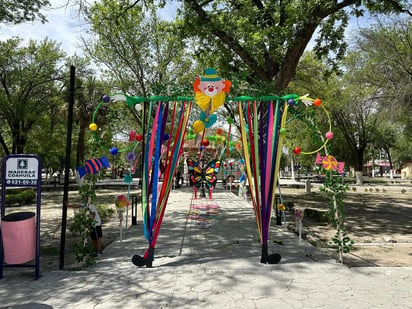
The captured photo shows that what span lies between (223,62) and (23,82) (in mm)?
15919

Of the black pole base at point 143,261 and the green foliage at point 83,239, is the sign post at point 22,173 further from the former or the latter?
the black pole base at point 143,261

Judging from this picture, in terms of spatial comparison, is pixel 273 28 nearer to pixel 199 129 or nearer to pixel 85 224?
pixel 199 129

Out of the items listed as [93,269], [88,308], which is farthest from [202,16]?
[88,308]

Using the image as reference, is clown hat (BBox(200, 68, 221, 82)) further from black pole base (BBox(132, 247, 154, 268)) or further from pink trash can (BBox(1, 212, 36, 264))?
pink trash can (BBox(1, 212, 36, 264))

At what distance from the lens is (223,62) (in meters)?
14.3

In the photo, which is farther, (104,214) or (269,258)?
(104,214)

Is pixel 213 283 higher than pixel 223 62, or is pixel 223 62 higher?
pixel 223 62

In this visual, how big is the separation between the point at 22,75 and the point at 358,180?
31.2m

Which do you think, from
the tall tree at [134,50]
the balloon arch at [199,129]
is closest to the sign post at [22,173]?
the balloon arch at [199,129]

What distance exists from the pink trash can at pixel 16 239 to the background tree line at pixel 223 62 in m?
2.38

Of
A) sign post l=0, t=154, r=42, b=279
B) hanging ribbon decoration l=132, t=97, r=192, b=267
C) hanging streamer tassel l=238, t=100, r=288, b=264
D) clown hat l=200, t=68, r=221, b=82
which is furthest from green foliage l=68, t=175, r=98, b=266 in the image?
hanging streamer tassel l=238, t=100, r=288, b=264

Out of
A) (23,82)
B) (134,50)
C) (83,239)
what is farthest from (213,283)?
(23,82)

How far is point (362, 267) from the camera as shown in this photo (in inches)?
218

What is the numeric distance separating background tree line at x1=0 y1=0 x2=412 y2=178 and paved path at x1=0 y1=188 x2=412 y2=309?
3.00 metres
